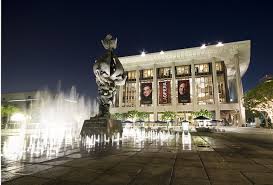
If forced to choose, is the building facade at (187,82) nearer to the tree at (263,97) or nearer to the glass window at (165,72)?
Answer: the glass window at (165,72)

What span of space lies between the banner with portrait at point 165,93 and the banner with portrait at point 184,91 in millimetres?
4376

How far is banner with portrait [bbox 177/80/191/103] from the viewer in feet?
177

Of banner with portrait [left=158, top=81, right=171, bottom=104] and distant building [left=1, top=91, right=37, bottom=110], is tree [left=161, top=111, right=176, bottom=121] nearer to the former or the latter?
banner with portrait [left=158, top=81, right=171, bottom=104]

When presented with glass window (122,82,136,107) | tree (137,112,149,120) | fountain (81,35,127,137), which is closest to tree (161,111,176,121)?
tree (137,112,149,120)

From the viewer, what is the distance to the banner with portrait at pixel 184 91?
54031mm

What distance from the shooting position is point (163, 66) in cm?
6328

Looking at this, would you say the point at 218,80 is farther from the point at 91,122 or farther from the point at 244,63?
the point at 91,122

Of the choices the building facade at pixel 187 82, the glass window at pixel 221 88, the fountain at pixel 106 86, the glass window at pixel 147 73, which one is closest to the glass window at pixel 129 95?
the building facade at pixel 187 82

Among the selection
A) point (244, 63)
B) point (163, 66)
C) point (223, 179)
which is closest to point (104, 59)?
point (223, 179)

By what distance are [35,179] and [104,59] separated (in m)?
8.15

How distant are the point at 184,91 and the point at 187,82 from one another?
284 cm

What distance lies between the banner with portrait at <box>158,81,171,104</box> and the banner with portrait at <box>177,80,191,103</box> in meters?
4.38

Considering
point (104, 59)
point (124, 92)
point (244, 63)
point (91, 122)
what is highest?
point (244, 63)

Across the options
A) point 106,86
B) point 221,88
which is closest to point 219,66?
point 221,88
